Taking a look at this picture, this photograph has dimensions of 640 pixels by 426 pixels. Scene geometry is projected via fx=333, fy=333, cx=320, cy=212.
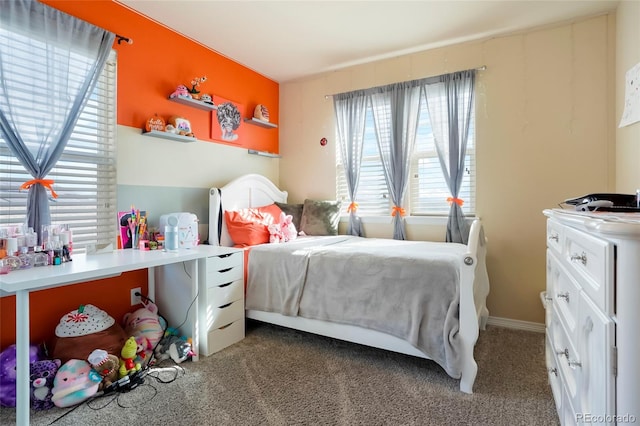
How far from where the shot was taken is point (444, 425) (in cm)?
149

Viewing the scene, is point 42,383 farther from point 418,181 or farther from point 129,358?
point 418,181

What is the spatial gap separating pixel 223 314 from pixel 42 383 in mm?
963

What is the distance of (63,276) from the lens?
4.83 ft

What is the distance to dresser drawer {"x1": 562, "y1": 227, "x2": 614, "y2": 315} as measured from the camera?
0.75 meters

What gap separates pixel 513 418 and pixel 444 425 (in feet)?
1.11

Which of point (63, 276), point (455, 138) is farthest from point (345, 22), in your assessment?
point (63, 276)

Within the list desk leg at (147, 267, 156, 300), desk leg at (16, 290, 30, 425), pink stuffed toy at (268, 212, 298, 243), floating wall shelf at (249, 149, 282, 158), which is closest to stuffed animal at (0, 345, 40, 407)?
desk leg at (16, 290, 30, 425)

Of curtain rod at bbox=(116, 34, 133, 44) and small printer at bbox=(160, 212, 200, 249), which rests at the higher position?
curtain rod at bbox=(116, 34, 133, 44)

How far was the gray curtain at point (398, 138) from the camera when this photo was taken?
10.1 feet

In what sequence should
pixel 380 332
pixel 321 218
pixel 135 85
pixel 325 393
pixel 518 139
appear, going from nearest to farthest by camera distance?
pixel 325 393
pixel 380 332
pixel 135 85
pixel 518 139
pixel 321 218

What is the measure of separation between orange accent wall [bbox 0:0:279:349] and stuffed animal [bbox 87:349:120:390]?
47cm

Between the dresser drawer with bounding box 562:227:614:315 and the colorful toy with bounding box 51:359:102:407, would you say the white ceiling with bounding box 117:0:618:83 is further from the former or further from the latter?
the colorful toy with bounding box 51:359:102:407

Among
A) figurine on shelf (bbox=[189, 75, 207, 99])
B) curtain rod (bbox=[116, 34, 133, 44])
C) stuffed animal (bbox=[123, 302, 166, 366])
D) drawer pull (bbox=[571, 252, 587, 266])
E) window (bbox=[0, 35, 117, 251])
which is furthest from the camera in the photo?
figurine on shelf (bbox=[189, 75, 207, 99])

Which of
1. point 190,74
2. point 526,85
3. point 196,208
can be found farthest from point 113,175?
point 526,85
